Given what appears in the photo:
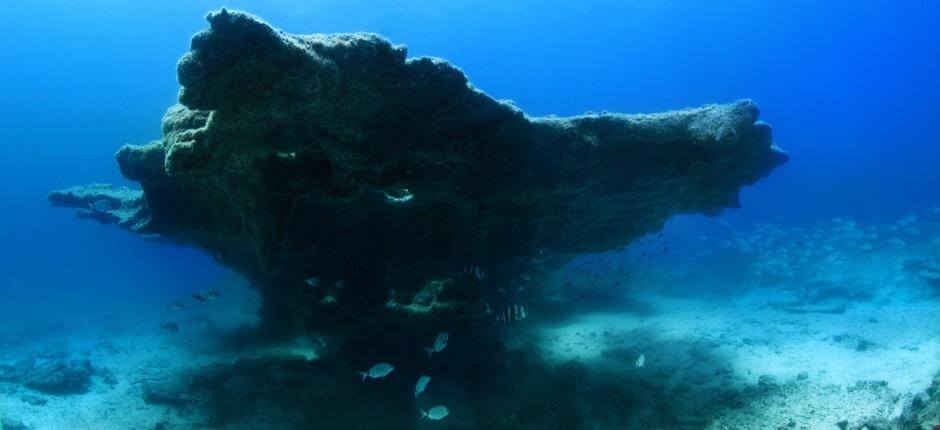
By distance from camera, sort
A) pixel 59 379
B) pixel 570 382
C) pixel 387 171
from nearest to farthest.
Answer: pixel 387 171
pixel 570 382
pixel 59 379

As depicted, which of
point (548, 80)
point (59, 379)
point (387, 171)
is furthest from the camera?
point (548, 80)

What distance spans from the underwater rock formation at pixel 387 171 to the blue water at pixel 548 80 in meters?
45.4

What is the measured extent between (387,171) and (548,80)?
468 feet

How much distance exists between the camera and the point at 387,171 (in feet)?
25.4

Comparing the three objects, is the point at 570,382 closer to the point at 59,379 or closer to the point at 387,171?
the point at 387,171

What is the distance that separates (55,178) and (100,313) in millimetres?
107114

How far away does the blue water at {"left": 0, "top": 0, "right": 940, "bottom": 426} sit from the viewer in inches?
2532

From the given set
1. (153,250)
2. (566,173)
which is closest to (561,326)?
(566,173)

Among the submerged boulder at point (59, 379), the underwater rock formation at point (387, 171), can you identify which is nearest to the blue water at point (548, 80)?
the submerged boulder at point (59, 379)

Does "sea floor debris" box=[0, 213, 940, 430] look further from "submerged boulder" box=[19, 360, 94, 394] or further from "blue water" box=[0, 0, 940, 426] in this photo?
"blue water" box=[0, 0, 940, 426]

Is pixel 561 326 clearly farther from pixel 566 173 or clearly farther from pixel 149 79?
pixel 149 79

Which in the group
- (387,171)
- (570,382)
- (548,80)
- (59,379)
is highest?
(548,80)

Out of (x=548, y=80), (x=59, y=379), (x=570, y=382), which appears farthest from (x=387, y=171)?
(x=548, y=80)

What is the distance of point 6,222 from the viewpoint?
108938 millimetres
